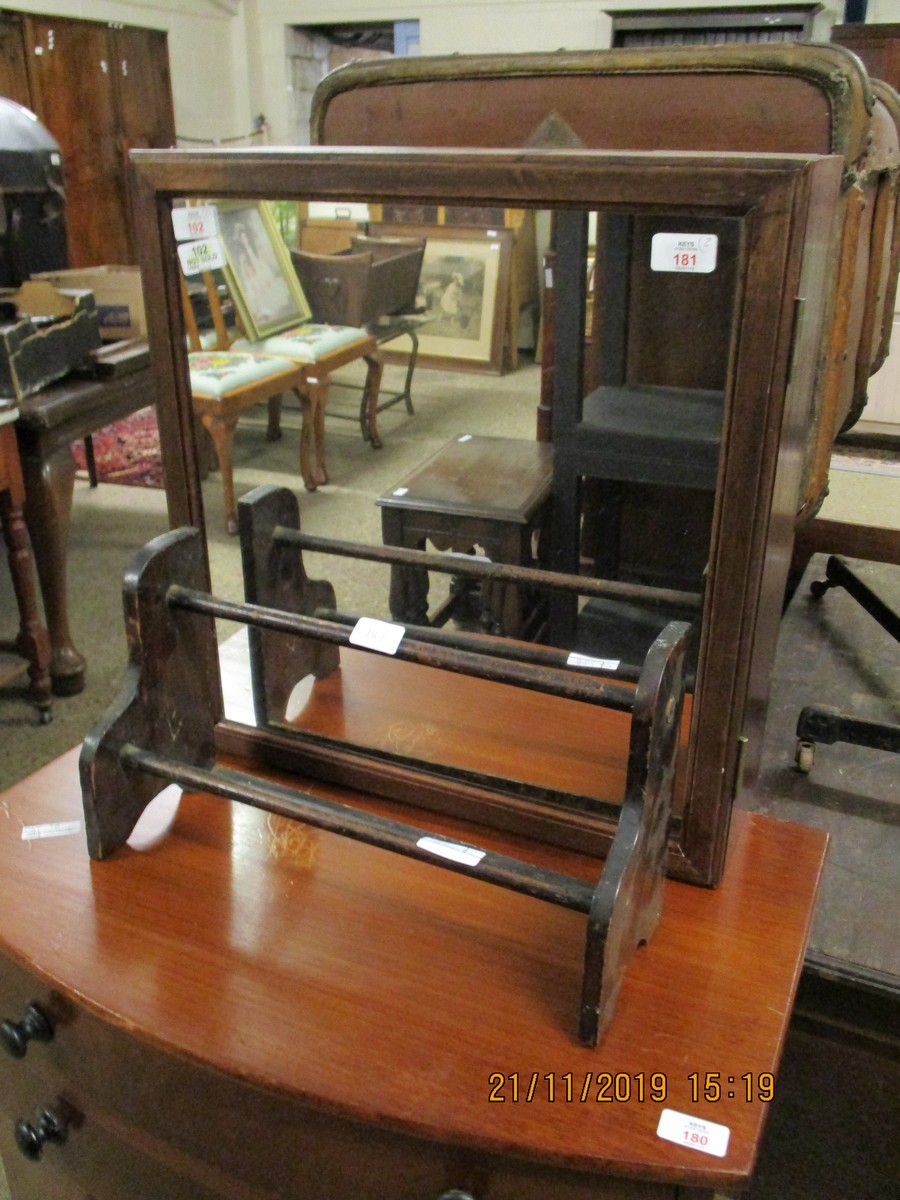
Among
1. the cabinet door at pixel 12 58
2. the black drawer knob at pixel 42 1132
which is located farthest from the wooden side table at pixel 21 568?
the cabinet door at pixel 12 58

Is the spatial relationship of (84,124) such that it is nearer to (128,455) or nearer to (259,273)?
(128,455)

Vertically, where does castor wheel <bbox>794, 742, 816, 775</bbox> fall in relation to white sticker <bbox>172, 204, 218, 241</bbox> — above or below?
below

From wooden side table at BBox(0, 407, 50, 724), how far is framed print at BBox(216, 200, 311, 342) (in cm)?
55

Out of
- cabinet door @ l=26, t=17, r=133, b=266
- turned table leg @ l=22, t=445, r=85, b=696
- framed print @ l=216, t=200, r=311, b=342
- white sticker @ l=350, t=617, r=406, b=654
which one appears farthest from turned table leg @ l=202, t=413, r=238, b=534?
cabinet door @ l=26, t=17, r=133, b=266

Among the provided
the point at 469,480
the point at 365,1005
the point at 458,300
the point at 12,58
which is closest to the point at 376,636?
the point at 365,1005

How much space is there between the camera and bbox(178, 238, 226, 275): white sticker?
31.6 inches

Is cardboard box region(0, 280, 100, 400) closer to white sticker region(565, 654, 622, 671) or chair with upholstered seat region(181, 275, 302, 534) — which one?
chair with upholstered seat region(181, 275, 302, 534)

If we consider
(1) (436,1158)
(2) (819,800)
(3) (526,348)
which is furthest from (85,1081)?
(3) (526,348)

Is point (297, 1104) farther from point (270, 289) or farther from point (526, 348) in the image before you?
point (526, 348)

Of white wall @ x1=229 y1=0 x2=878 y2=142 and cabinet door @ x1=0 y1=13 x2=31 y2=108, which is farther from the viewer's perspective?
white wall @ x1=229 y1=0 x2=878 y2=142

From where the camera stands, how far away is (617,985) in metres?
0.64

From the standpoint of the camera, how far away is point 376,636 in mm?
718

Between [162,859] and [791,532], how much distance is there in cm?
57

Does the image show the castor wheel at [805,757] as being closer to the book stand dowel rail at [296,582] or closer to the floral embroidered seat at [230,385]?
the book stand dowel rail at [296,582]
